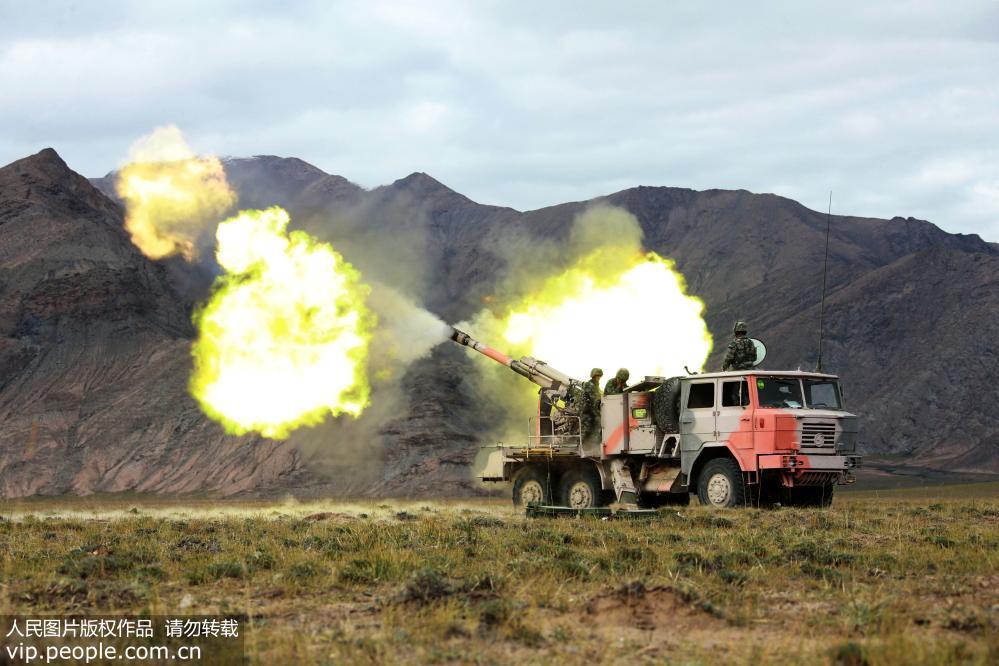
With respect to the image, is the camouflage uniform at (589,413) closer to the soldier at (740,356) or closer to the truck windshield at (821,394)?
the soldier at (740,356)

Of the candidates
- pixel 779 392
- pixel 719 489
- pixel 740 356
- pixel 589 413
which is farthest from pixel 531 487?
pixel 779 392

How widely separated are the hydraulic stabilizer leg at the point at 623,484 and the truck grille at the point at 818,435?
4265 mm

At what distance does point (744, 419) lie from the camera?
894 inches

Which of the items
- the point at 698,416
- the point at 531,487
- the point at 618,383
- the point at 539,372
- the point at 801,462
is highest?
the point at 539,372

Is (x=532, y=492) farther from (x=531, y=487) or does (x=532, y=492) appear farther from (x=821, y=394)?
(x=821, y=394)

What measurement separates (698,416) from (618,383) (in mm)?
2407

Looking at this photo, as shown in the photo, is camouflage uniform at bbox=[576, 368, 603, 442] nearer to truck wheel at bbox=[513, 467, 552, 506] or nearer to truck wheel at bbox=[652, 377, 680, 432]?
truck wheel at bbox=[652, 377, 680, 432]

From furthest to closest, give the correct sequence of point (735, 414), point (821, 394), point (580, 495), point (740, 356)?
point (580, 495) < point (740, 356) < point (821, 394) < point (735, 414)

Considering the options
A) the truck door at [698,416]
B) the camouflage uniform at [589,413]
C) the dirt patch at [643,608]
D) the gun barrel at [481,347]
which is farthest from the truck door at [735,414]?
the dirt patch at [643,608]

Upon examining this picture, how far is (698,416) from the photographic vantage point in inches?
927

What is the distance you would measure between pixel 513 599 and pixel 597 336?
76.0ft

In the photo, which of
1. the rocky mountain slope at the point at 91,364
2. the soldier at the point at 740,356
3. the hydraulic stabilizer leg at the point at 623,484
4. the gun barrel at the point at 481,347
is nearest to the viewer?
the hydraulic stabilizer leg at the point at 623,484

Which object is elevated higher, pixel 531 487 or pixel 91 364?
pixel 91 364

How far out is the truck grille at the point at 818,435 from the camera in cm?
2223
